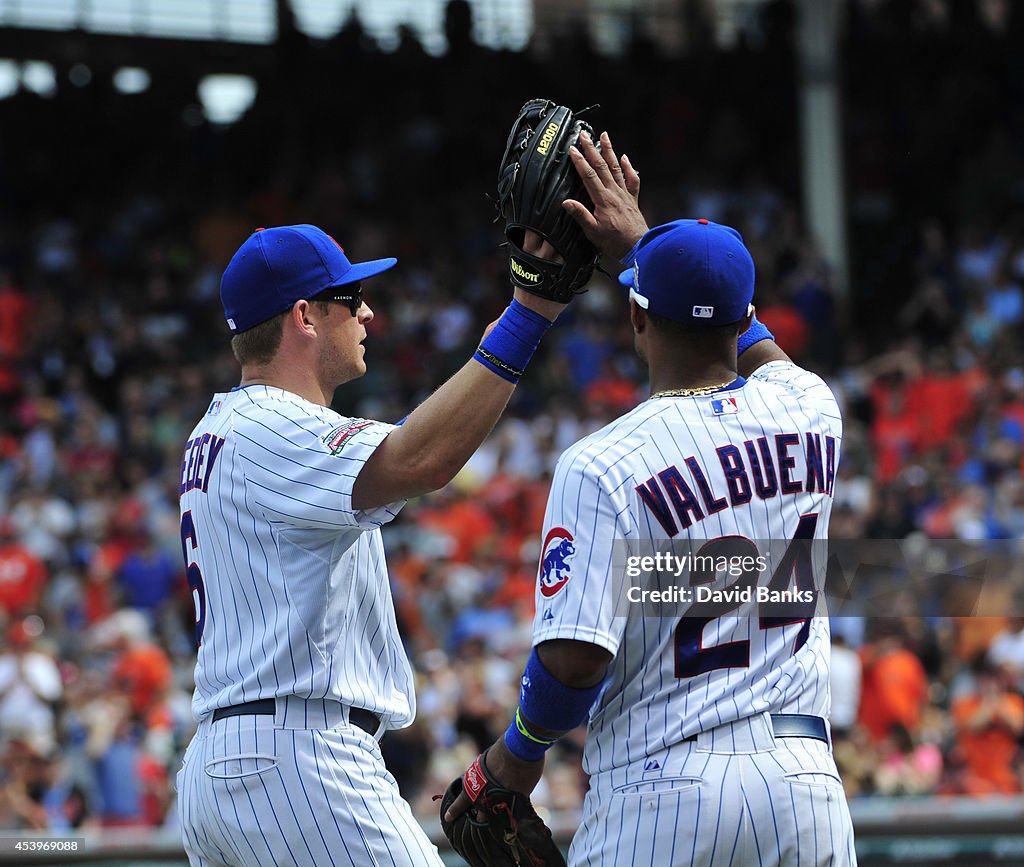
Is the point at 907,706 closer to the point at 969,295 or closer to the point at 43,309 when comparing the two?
the point at 969,295

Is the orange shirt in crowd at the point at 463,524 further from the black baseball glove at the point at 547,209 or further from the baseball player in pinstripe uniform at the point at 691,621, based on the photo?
the baseball player in pinstripe uniform at the point at 691,621

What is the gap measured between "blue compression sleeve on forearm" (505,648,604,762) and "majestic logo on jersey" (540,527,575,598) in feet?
0.43

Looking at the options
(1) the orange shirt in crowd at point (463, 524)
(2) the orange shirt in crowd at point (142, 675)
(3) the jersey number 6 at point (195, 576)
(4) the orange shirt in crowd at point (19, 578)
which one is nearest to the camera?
(3) the jersey number 6 at point (195, 576)

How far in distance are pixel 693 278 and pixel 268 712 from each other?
1.27 metres

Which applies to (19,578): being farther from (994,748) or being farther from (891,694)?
(994,748)

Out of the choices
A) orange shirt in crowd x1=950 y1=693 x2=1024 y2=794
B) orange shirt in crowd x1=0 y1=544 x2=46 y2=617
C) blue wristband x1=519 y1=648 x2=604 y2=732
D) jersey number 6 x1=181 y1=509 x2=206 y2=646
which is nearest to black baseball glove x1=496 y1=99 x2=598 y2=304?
blue wristband x1=519 y1=648 x2=604 y2=732

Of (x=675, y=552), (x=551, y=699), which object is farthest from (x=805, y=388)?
(x=551, y=699)

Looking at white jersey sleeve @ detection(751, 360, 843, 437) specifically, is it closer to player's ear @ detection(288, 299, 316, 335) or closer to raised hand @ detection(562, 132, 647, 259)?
raised hand @ detection(562, 132, 647, 259)

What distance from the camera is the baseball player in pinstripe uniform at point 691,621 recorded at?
2.77 meters

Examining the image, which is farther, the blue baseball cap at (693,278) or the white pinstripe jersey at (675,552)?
the blue baseball cap at (693,278)

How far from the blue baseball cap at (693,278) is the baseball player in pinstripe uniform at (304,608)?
235mm

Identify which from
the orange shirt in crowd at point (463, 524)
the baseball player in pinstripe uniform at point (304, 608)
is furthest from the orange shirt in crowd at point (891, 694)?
the baseball player in pinstripe uniform at point (304, 608)

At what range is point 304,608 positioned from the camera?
3109 millimetres

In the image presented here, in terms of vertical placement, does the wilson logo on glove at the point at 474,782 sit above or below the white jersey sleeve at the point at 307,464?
below
